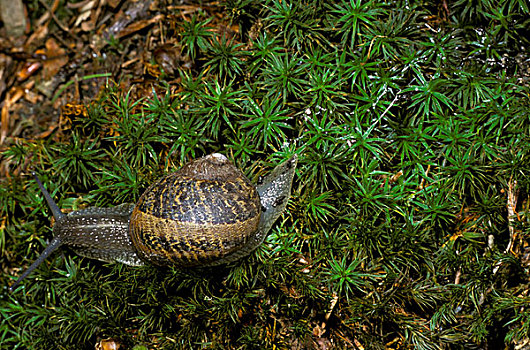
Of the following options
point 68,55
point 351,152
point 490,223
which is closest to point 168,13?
point 68,55

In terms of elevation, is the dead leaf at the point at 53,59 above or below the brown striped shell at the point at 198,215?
above

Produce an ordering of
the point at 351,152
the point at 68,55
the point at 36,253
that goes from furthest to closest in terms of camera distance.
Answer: the point at 68,55, the point at 36,253, the point at 351,152

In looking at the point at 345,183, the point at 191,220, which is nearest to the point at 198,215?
the point at 191,220

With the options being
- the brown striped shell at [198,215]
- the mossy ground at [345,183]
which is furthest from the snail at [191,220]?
the mossy ground at [345,183]

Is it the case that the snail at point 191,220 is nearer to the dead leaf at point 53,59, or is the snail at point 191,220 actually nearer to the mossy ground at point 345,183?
the mossy ground at point 345,183

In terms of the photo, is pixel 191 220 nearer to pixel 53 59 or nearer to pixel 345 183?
pixel 345 183

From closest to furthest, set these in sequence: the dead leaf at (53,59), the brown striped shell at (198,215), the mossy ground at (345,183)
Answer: the brown striped shell at (198,215) < the mossy ground at (345,183) < the dead leaf at (53,59)

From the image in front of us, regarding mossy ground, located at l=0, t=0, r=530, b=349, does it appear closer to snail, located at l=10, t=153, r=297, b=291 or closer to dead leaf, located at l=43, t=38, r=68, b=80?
snail, located at l=10, t=153, r=297, b=291

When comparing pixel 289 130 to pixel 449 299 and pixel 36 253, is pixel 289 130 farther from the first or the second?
pixel 36 253
